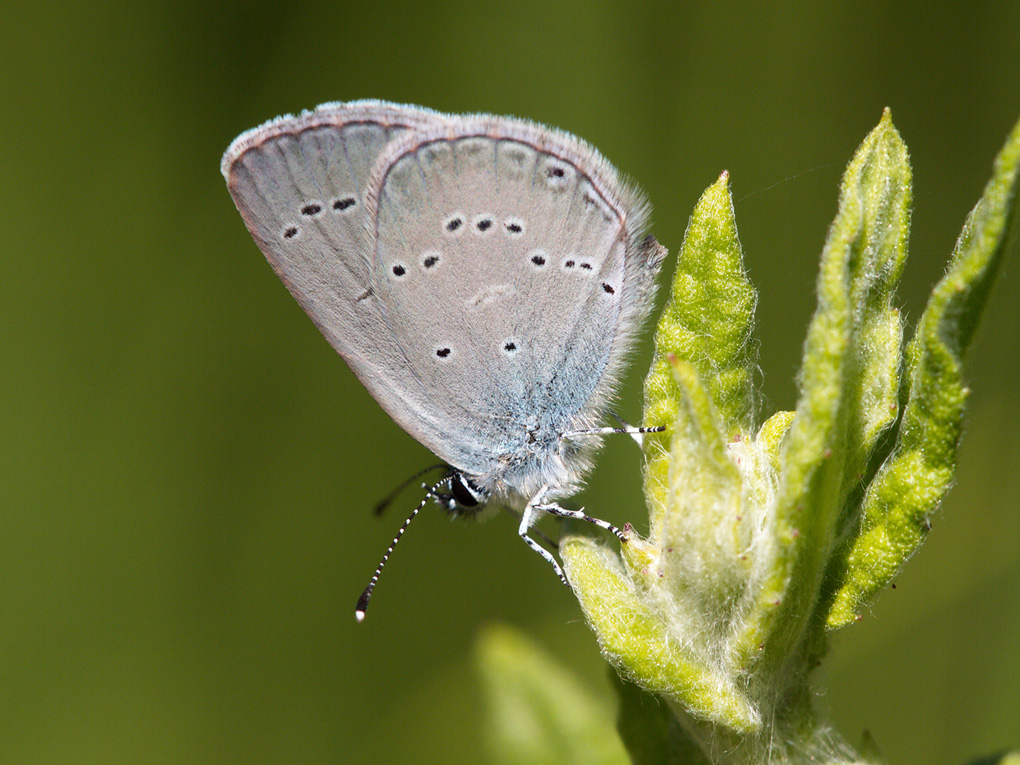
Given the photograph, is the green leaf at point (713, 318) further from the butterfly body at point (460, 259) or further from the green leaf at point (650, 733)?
the butterfly body at point (460, 259)

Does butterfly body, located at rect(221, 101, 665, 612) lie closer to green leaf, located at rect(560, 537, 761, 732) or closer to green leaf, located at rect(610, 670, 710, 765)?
green leaf, located at rect(610, 670, 710, 765)

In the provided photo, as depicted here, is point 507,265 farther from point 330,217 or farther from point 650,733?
point 650,733

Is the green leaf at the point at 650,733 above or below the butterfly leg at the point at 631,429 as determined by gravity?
→ below

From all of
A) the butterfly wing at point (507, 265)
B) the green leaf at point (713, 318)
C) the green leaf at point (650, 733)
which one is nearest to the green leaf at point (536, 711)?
the green leaf at point (650, 733)

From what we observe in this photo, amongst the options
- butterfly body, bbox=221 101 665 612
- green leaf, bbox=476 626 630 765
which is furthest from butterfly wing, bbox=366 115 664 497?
green leaf, bbox=476 626 630 765

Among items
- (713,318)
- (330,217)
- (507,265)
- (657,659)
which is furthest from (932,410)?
(330,217)

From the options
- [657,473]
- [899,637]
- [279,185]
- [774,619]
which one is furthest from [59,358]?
[899,637]

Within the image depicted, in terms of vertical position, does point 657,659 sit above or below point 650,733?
above
